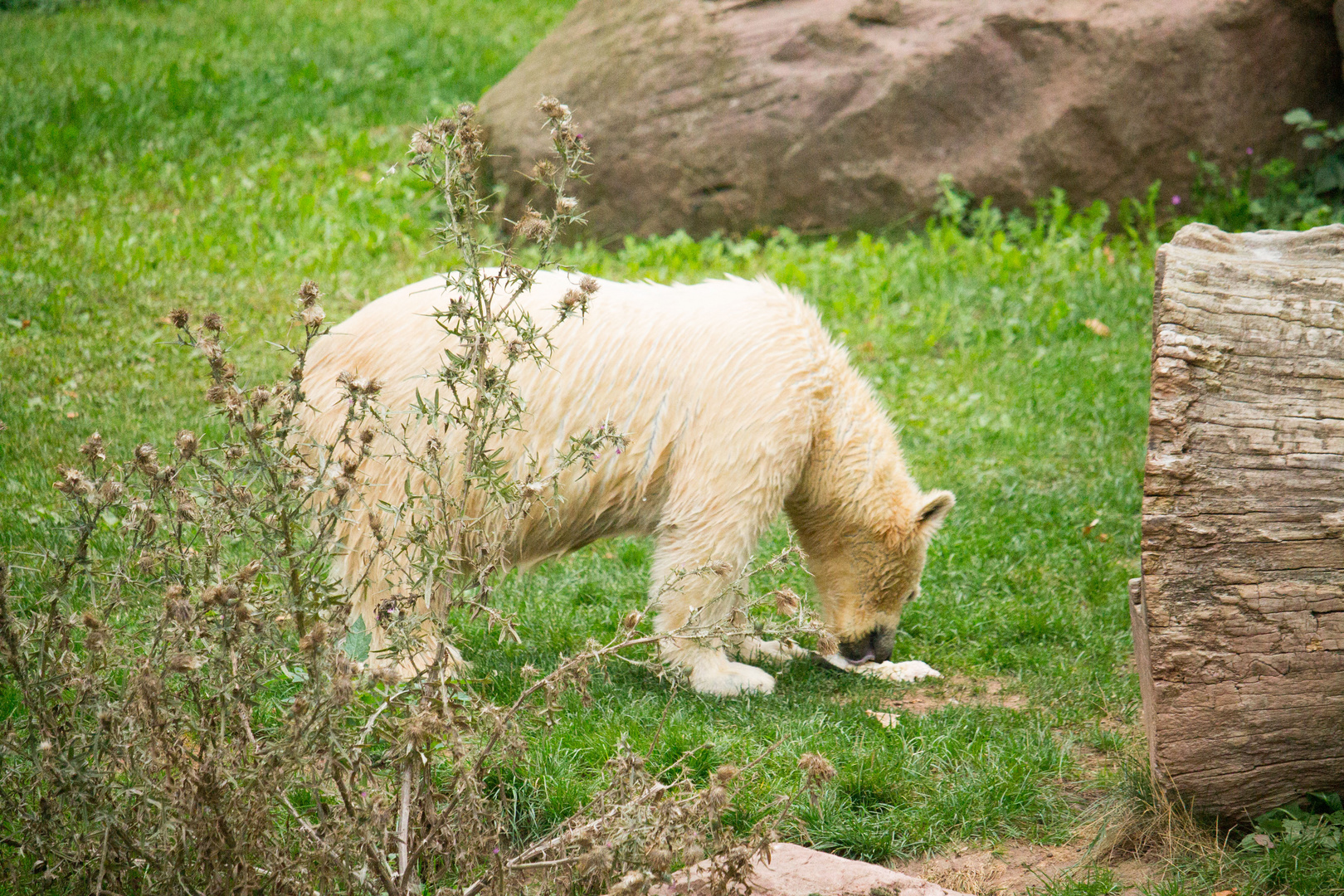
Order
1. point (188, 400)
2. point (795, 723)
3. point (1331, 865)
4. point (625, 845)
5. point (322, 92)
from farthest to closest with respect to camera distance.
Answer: point (322, 92), point (188, 400), point (795, 723), point (1331, 865), point (625, 845)

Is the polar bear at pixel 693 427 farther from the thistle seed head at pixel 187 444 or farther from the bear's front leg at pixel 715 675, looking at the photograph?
the thistle seed head at pixel 187 444

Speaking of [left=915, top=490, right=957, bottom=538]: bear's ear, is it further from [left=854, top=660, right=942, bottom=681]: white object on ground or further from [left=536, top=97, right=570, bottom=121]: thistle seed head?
[left=536, top=97, right=570, bottom=121]: thistle seed head

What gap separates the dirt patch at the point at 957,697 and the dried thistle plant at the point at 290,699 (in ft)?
6.65

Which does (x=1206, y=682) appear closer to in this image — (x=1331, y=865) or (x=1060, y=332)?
(x=1331, y=865)

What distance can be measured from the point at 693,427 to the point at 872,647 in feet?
4.38

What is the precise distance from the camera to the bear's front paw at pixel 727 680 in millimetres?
4887

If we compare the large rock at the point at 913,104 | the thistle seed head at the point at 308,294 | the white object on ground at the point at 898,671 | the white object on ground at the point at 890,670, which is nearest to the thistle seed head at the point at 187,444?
the thistle seed head at the point at 308,294

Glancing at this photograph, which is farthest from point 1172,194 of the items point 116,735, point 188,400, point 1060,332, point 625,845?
point 116,735

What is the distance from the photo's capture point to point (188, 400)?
6.96m

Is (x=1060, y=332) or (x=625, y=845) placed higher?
(x=625, y=845)

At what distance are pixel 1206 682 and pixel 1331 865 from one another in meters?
0.63

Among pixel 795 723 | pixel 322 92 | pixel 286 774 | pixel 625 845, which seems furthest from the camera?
pixel 322 92

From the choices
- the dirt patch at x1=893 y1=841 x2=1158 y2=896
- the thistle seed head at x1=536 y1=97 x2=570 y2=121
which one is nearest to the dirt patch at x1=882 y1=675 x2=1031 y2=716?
the dirt patch at x1=893 y1=841 x2=1158 y2=896

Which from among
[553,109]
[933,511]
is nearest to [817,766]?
[553,109]
